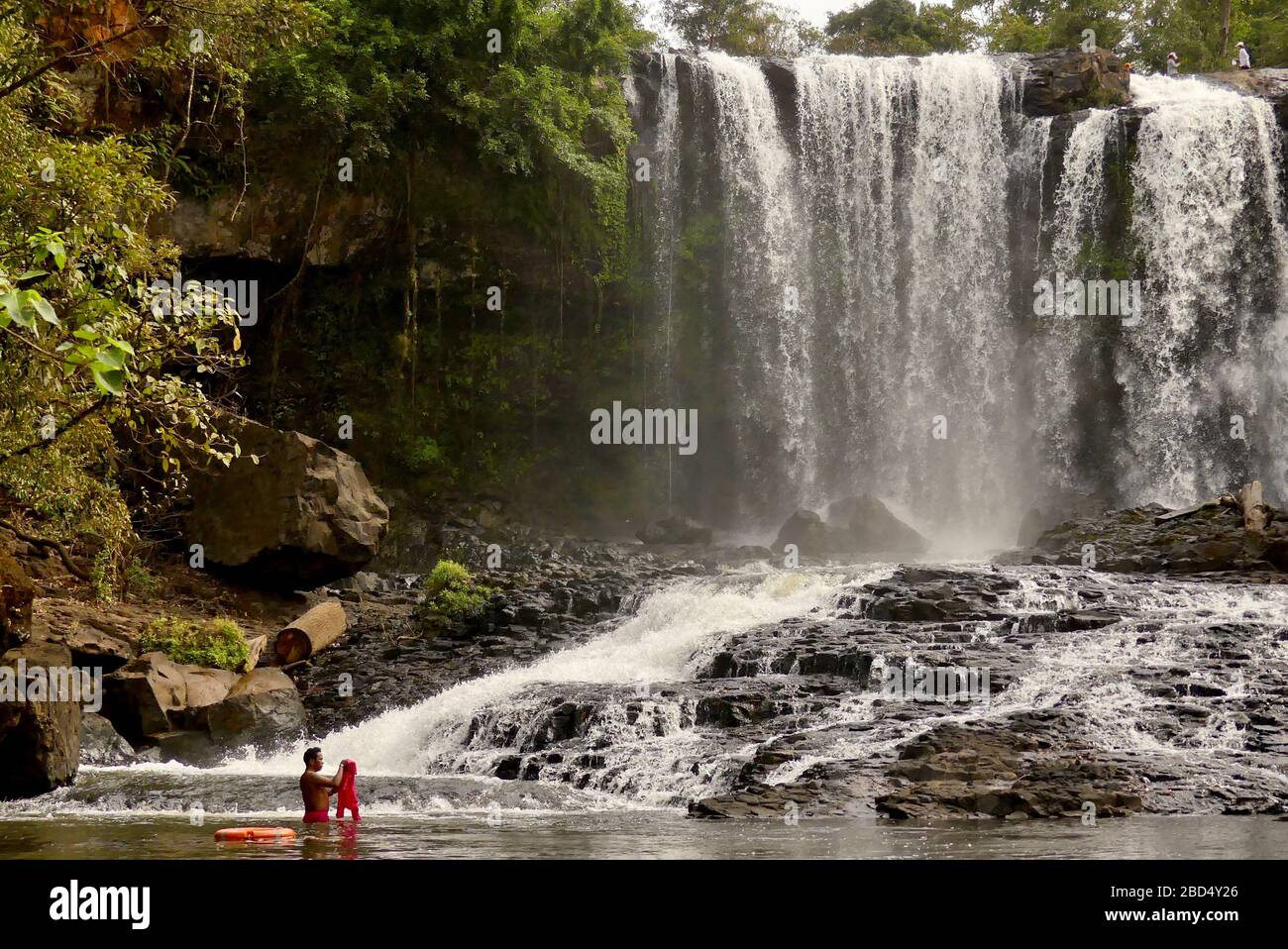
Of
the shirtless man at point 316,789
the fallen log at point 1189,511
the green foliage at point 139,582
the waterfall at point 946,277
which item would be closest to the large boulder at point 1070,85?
the waterfall at point 946,277

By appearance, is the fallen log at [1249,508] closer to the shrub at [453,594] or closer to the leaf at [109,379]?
the shrub at [453,594]

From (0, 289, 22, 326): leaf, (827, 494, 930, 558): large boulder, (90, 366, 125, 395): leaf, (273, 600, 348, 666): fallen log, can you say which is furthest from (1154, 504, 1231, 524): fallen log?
(0, 289, 22, 326): leaf

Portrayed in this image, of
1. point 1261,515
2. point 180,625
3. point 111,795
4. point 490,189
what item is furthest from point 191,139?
point 1261,515

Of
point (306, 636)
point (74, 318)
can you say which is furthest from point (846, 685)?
point (74, 318)

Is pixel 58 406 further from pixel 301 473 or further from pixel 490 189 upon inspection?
pixel 490 189

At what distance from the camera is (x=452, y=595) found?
19.8 meters

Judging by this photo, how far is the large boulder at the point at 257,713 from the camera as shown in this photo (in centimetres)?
1447

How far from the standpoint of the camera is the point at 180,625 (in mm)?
16891

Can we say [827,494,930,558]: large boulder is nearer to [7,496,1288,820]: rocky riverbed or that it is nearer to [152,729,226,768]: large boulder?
[7,496,1288,820]: rocky riverbed

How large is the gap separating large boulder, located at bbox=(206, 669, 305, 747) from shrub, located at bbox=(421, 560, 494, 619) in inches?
159

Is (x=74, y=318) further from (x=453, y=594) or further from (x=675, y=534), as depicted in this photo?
(x=675, y=534)

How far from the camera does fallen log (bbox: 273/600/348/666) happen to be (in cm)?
1811

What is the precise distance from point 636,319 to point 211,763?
19.1 metres
